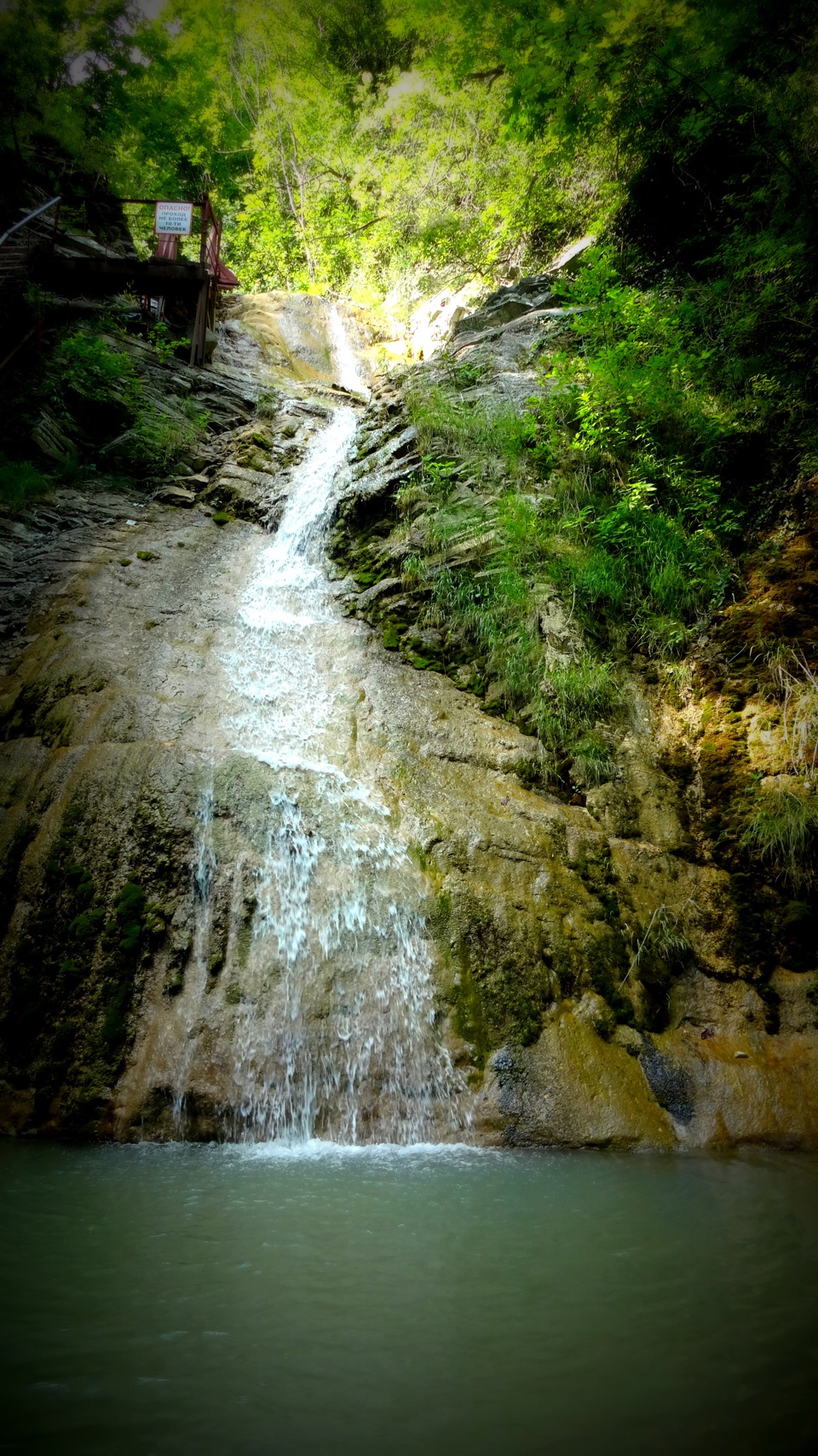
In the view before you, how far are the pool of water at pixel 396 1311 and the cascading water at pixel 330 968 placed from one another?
65 centimetres

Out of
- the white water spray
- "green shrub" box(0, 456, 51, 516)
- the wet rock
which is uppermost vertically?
the wet rock

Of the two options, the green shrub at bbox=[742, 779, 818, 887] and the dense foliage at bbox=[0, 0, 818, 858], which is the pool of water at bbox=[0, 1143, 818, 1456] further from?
the dense foliage at bbox=[0, 0, 818, 858]

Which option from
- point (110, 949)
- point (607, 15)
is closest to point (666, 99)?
point (607, 15)

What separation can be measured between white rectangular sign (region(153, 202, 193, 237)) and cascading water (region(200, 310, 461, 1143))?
10943 mm

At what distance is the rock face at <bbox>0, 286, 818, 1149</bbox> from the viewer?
4020 millimetres

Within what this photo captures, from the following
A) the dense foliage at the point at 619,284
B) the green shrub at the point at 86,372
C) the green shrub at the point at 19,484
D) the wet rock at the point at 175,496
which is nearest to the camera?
the dense foliage at the point at 619,284

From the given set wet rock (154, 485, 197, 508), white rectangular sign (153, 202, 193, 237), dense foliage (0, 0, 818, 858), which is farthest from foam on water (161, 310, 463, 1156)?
white rectangular sign (153, 202, 193, 237)

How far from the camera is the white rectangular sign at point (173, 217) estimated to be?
12070mm

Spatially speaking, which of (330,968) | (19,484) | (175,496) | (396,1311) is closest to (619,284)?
(175,496)

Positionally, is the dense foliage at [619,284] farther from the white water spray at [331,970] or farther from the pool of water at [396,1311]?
the pool of water at [396,1311]

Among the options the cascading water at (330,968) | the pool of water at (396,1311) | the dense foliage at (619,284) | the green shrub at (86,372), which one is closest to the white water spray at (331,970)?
the cascading water at (330,968)

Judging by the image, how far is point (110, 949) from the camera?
425cm

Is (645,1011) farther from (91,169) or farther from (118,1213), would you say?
(91,169)

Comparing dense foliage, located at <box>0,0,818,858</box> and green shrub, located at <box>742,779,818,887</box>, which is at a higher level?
dense foliage, located at <box>0,0,818,858</box>
